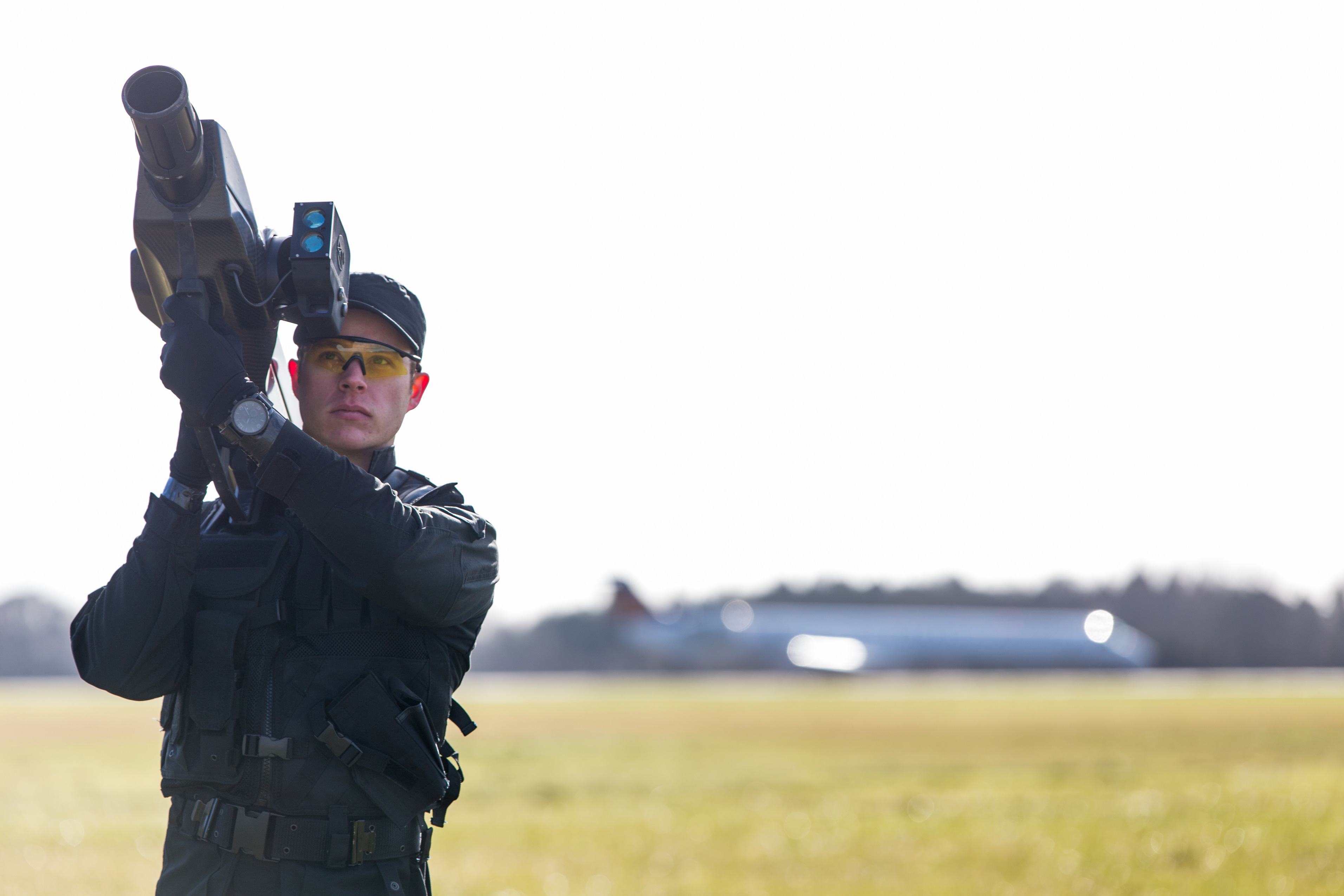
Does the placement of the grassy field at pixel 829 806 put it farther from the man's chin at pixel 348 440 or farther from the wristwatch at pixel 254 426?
the wristwatch at pixel 254 426

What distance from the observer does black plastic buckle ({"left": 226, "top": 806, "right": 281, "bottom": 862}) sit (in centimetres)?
296

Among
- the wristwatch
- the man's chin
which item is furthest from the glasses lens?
the wristwatch

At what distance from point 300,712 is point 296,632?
0.23m

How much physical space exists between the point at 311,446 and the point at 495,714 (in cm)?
3602

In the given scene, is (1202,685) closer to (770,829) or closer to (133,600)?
(770,829)

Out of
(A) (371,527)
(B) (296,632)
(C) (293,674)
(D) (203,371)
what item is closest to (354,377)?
(D) (203,371)

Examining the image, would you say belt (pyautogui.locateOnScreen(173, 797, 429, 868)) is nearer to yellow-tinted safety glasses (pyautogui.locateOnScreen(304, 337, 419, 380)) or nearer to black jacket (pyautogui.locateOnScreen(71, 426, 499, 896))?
black jacket (pyautogui.locateOnScreen(71, 426, 499, 896))

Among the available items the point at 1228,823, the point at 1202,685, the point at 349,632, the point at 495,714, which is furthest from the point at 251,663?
the point at 1202,685

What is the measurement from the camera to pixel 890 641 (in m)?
75.8

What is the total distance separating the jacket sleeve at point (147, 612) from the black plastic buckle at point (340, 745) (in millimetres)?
494

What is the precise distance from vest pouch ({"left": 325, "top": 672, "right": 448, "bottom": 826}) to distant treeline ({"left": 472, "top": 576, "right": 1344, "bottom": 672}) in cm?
8715

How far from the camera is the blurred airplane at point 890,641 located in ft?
245

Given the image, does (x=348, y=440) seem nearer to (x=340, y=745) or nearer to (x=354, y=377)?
(x=354, y=377)

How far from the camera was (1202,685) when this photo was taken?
54.8 metres
